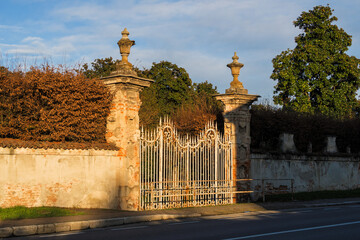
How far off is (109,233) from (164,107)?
1405 inches

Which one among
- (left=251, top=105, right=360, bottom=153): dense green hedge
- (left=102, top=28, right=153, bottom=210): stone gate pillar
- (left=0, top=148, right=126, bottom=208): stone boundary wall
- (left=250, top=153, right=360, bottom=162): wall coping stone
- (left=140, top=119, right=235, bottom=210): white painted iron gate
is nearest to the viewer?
(left=0, top=148, right=126, bottom=208): stone boundary wall

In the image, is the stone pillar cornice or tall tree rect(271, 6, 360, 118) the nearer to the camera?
the stone pillar cornice

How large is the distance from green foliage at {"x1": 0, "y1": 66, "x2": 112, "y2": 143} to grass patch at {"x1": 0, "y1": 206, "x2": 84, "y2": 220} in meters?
2.01

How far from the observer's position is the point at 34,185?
43.2ft

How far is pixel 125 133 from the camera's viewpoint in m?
15.0

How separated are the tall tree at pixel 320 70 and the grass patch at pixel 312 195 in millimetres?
15159

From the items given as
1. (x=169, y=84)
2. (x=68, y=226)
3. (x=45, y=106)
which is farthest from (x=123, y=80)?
(x=169, y=84)

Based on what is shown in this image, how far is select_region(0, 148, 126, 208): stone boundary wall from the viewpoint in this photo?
12.8 meters

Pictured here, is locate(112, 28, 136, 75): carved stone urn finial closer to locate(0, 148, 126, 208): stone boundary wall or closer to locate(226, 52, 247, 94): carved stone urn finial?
locate(0, 148, 126, 208): stone boundary wall

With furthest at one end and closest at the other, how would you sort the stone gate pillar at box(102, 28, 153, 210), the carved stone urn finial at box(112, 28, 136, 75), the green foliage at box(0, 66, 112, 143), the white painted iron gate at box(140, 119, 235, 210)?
the carved stone urn finial at box(112, 28, 136, 75)
the white painted iron gate at box(140, 119, 235, 210)
the stone gate pillar at box(102, 28, 153, 210)
the green foliage at box(0, 66, 112, 143)

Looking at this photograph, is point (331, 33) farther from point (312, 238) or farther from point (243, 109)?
point (312, 238)

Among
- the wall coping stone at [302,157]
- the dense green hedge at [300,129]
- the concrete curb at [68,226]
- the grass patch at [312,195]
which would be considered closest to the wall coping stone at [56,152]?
the concrete curb at [68,226]

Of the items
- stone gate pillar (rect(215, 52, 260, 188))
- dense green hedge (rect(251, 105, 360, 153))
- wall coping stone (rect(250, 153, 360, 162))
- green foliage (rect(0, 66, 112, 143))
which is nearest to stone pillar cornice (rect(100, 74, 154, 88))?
green foliage (rect(0, 66, 112, 143))

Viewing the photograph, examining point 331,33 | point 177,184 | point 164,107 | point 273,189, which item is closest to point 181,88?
point 164,107
